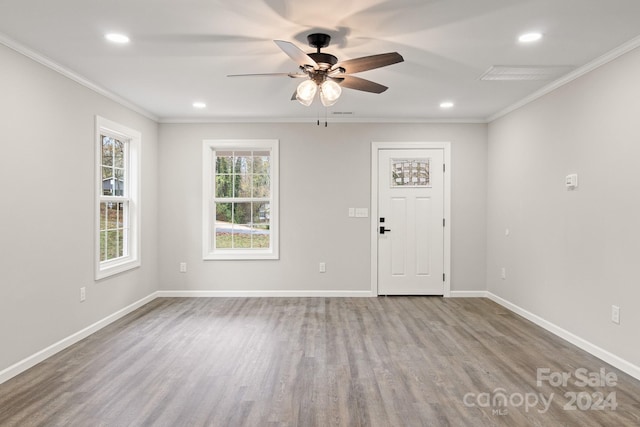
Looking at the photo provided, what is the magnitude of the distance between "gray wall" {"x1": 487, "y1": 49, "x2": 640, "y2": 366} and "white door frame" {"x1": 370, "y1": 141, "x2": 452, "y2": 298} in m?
0.73

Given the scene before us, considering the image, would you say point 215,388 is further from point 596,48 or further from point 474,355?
point 596,48

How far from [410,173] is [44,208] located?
4282 mm

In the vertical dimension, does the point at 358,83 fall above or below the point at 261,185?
above

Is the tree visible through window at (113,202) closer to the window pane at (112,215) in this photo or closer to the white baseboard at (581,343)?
the window pane at (112,215)

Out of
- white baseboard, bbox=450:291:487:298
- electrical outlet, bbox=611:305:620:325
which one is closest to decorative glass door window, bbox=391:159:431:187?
white baseboard, bbox=450:291:487:298

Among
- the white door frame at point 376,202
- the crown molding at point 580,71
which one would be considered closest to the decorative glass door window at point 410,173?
the white door frame at point 376,202

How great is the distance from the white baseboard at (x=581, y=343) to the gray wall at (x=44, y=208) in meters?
4.60

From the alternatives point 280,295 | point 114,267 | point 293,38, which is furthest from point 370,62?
point 280,295

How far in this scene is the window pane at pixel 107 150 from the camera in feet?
14.1

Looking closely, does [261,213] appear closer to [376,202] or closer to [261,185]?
[261,185]

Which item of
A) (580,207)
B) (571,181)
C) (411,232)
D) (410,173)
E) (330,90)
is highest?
(330,90)

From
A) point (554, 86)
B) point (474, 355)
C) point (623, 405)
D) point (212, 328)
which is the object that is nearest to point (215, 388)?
point (212, 328)

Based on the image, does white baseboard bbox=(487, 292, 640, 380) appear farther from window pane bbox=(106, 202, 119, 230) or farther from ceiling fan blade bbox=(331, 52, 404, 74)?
window pane bbox=(106, 202, 119, 230)

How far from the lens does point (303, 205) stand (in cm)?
542
